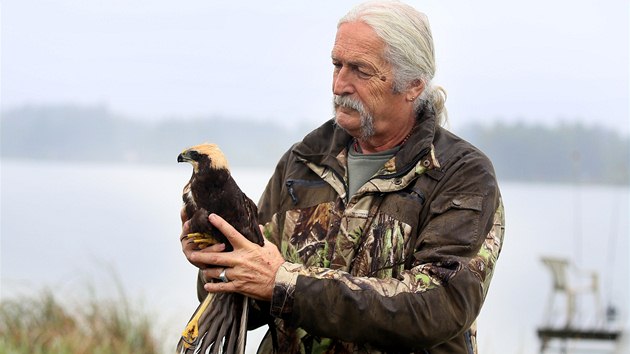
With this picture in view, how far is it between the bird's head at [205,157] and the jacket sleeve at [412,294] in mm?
364

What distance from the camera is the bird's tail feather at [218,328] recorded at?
305cm

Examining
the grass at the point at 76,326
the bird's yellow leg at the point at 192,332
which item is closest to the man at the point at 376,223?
the bird's yellow leg at the point at 192,332

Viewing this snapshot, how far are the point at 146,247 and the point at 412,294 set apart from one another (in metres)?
16.0

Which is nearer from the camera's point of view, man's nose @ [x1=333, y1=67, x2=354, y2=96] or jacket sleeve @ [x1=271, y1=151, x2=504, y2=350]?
jacket sleeve @ [x1=271, y1=151, x2=504, y2=350]

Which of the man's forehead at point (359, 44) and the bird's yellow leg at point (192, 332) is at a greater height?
the man's forehead at point (359, 44)

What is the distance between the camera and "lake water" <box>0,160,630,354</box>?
881 centimetres

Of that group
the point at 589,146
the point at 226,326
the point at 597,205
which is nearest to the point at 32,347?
the point at 226,326

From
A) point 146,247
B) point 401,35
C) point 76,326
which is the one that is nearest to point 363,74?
point 401,35

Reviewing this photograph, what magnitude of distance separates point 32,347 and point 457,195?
466 centimetres

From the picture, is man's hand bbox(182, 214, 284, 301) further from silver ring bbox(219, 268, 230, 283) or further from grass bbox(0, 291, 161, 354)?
grass bbox(0, 291, 161, 354)

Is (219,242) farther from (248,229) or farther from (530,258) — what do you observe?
(530,258)

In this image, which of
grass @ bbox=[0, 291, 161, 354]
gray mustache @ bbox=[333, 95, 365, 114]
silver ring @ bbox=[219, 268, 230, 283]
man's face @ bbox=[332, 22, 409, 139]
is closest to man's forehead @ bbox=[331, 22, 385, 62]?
man's face @ bbox=[332, 22, 409, 139]

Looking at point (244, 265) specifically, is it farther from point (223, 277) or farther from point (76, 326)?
point (76, 326)

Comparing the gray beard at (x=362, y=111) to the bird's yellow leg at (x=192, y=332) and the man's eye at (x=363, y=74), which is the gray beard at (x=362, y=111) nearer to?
the man's eye at (x=363, y=74)
